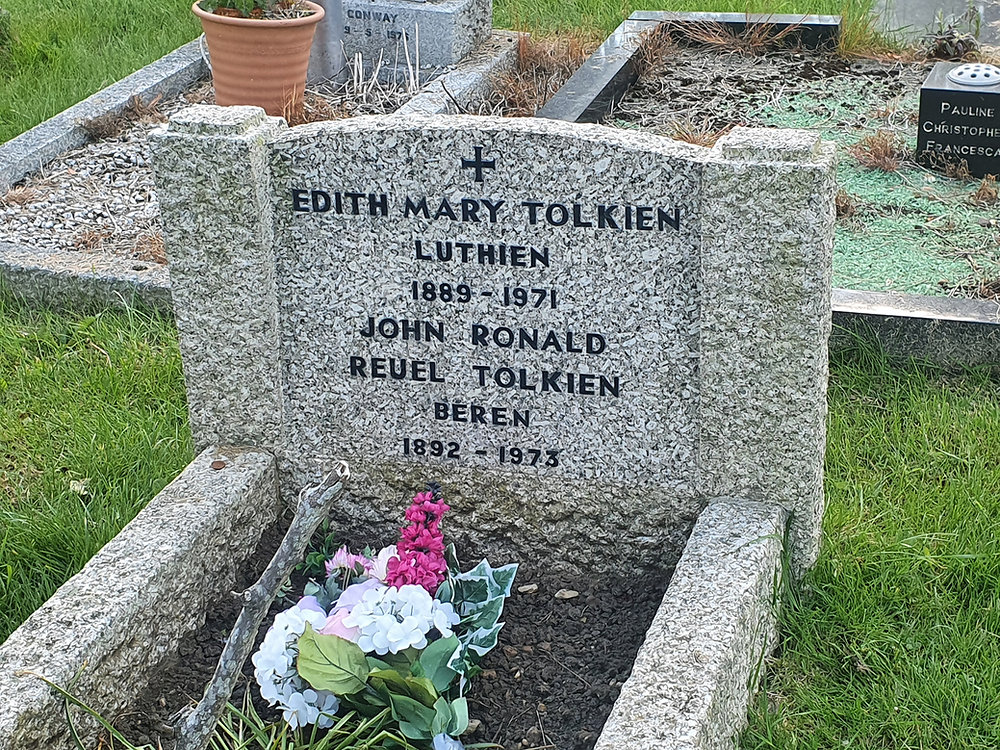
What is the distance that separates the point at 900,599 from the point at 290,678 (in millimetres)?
1243

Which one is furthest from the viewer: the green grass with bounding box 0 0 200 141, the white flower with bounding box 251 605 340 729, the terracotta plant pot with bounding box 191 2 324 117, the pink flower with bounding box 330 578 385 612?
the green grass with bounding box 0 0 200 141

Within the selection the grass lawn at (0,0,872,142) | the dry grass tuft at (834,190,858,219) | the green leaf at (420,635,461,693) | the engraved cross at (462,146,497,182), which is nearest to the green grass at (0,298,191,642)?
the green leaf at (420,635,461,693)

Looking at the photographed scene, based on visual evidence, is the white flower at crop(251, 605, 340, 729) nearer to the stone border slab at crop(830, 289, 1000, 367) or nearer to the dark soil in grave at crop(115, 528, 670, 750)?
the dark soil in grave at crop(115, 528, 670, 750)

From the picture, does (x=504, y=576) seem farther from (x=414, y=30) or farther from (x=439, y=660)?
(x=414, y=30)

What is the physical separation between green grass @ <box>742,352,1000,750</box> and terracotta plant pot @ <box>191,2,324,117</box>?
320 cm

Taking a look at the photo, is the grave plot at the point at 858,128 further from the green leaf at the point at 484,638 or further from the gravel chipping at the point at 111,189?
the green leaf at the point at 484,638

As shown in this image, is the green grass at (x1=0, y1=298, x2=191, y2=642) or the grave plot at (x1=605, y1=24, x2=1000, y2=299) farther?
the grave plot at (x1=605, y1=24, x2=1000, y2=299)

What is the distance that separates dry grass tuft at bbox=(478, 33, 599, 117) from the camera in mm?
5652

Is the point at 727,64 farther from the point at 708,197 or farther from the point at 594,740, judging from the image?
the point at 594,740

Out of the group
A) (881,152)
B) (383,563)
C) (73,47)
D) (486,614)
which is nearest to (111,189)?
(73,47)

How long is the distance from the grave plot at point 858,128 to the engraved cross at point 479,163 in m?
1.95

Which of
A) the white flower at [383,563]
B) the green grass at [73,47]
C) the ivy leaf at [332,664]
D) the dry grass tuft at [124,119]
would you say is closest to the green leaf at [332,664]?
the ivy leaf at [332,664]

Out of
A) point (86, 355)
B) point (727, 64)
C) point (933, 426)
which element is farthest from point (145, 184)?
point (933, 426)

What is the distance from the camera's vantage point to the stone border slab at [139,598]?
82.8 inches
